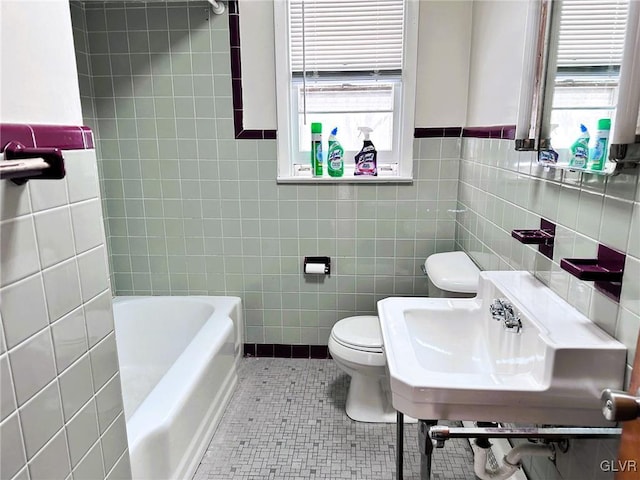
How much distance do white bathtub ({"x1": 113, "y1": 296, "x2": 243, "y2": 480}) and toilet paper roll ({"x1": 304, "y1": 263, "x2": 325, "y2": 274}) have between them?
0.45 metres

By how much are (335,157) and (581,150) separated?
143cm

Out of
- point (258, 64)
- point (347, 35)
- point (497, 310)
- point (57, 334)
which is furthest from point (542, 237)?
point (258, 64)

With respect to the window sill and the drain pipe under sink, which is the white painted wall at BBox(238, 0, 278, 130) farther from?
the drain pipe under sink

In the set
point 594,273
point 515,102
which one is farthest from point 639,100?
point 515,102

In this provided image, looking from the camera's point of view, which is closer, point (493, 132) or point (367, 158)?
point (493, 132)

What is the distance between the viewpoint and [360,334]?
6.97 ft

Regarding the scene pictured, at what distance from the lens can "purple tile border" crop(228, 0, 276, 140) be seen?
7.52 ft

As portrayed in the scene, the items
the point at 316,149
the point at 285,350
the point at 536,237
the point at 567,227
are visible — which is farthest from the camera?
the point at 285,350

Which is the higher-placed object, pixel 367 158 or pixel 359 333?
pixel 367 158

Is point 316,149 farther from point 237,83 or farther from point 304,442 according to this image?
point 304,442

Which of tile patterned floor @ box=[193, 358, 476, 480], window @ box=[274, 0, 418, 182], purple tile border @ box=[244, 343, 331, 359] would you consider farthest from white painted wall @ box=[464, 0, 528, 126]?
purple tile border @ box=[244, 343, 331, 359]

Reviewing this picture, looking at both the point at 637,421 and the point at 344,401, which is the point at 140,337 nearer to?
the point at 344,401

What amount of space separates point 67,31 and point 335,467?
5.75 ft

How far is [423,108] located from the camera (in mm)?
2361
